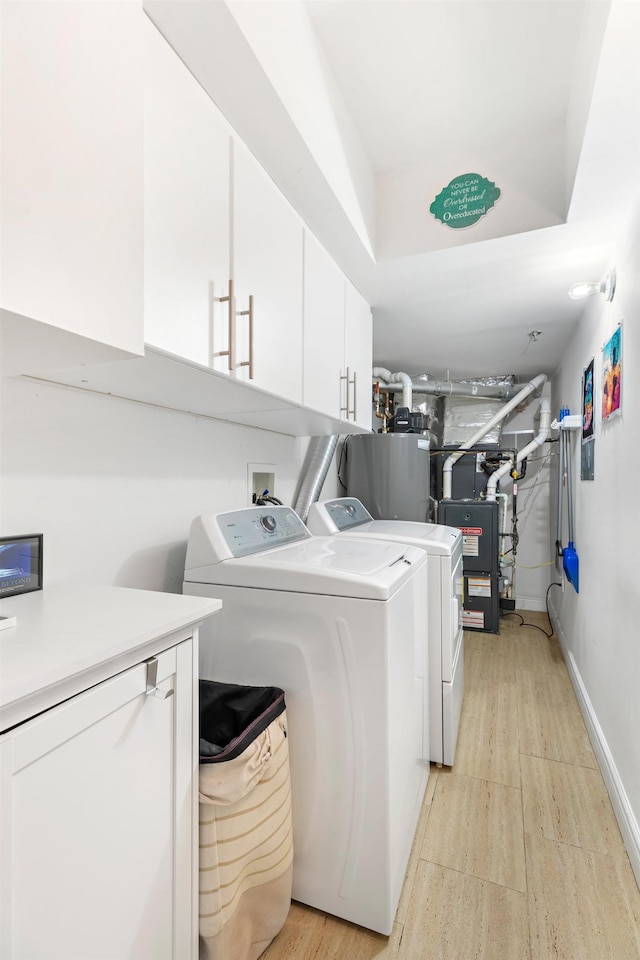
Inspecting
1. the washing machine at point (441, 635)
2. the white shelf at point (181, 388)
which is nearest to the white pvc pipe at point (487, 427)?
the washing machine at point (441, 635)

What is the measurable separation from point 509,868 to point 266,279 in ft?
6.68

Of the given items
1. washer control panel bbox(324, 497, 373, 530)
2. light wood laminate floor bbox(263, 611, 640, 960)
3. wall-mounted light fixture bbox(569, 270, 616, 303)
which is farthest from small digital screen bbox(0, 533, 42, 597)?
wall-mounted light fixture bbox(569, 270, 616, 303)

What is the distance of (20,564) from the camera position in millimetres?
1018

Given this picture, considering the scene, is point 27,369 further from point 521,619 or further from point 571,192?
point 521,619

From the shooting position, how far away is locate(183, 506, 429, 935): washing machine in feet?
3.93

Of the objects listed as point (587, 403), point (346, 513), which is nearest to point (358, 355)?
point (346, 513)

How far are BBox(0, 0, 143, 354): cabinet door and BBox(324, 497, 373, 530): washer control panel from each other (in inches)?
58.9

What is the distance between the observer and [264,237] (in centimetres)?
137

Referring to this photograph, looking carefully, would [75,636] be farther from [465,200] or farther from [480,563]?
[480,563]

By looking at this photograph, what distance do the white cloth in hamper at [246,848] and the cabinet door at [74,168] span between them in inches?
37.6

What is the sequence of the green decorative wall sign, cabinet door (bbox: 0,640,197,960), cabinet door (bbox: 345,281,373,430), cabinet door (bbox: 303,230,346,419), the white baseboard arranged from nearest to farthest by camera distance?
cabinet door (bbox: 0,640,197,960), the white baseboard, cabinet door (bbox: 303,230,346,419), the green decorative wall sign, cabinet door (bbox: 345,281,373,430)

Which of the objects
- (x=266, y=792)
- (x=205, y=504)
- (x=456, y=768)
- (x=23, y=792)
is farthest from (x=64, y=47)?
(x=456, y=768)

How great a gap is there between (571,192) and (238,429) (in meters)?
1.52

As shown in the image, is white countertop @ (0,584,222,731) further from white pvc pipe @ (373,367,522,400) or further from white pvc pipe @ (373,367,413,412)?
white pvc pipe @ (373,367,522,400)
